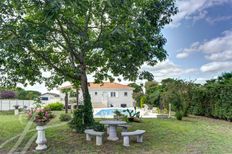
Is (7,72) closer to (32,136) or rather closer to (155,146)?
(32,136)

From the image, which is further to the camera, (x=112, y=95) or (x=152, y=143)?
(x=112, y=95)

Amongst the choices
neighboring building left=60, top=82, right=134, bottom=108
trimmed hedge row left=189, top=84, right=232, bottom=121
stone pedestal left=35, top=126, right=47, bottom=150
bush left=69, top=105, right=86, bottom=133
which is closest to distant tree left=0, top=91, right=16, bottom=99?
neighboring building left=60, top=82, right=134, bottom=108

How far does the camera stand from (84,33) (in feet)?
36.7

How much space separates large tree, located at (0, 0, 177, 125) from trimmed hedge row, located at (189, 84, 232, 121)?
8.83 metres

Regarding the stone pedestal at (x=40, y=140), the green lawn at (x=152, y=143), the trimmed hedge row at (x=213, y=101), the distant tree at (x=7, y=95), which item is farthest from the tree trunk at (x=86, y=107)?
the distant tree at (x=7, y=95)

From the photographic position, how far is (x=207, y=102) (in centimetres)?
2145

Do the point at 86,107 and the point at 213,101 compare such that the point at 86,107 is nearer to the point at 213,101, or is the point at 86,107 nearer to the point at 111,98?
the point at 213,101

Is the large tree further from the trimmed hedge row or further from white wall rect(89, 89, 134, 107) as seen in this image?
white wall rect(89, 89, 134, 107)

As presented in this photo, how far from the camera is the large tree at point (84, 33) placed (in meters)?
9.30

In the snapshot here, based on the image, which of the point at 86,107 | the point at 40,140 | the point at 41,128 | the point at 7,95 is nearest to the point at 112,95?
the point at 7,95

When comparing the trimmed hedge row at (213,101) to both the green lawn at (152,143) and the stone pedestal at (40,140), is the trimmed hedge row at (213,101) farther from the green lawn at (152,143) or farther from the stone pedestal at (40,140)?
the stone pedestal at (40,140)

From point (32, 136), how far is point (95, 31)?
6159 mm

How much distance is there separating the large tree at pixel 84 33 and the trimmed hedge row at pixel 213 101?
29.0ft

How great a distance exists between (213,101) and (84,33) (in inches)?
533
